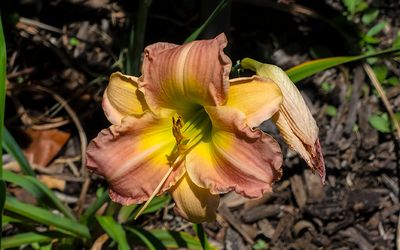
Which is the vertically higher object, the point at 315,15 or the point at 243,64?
the point at 243,64

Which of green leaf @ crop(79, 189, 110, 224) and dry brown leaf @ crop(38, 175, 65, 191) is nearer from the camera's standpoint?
green leaf @ crop(79, 189, 110, 224)

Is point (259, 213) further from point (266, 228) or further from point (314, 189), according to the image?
point (314, 189)

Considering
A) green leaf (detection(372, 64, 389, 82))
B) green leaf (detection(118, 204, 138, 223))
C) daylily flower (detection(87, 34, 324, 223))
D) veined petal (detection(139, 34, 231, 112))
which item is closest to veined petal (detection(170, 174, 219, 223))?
daylily flower (detection(87, 34, 324, 223))

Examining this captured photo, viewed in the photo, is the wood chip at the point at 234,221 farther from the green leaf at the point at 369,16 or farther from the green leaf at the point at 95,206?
the green leaf at the point at 369,16

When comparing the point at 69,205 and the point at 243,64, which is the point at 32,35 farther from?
the point at 243,64

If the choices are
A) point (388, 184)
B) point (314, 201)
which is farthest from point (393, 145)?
point (314, 201)

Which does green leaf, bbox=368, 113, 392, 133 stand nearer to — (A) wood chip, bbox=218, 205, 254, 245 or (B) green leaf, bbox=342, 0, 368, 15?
(B) green leaf, bbox=342, 0, 368, 15
